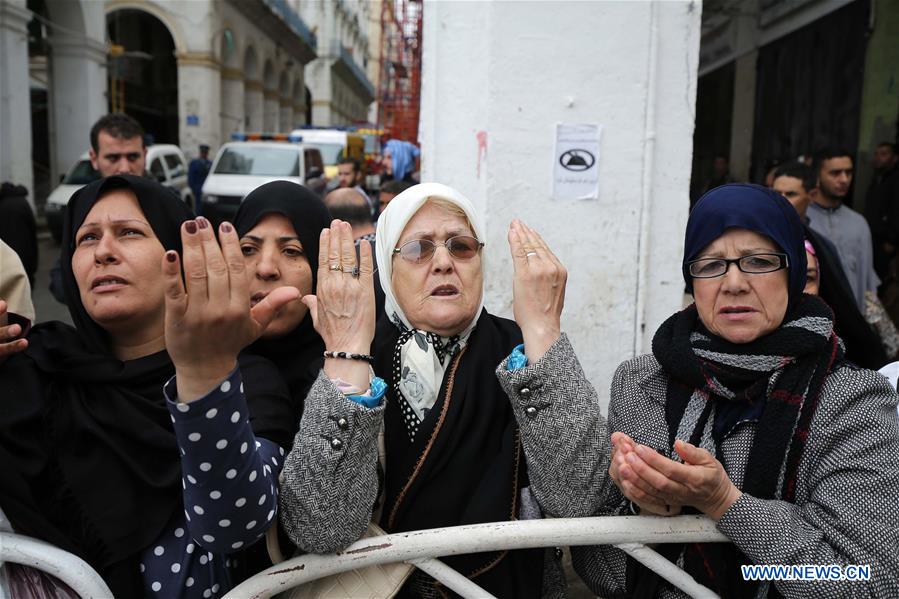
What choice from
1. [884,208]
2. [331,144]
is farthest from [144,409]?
[331,144]

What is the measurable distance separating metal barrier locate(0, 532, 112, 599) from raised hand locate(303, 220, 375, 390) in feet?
2.24

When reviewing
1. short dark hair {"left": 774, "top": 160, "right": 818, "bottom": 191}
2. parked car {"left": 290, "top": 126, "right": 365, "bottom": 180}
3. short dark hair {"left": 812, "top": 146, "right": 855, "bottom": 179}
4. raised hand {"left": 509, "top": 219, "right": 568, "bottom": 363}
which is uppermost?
parked car {"left": 290, "top": 126, "right": 365, "bottom": 180}

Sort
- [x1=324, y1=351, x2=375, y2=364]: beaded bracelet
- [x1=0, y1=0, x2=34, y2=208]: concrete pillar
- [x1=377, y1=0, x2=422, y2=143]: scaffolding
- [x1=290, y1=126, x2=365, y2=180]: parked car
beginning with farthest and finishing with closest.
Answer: [x1=377, y1=0, x2=422, y2=143]: scaffolding, [x1=290, y1=126, x2=365, y2=180]: parked car, [x1=0, y1=0, x2=34, y2=208]: concrete pillar, [x1=324, y1=351, x2=375, y2=364]: beaded bracelet

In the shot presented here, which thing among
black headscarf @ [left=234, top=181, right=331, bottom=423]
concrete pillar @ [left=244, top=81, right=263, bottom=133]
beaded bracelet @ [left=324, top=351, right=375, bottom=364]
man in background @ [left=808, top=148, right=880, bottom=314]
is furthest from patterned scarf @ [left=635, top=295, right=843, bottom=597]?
concrete pillar @ [left=244, top=81, right=263, bottom=133]

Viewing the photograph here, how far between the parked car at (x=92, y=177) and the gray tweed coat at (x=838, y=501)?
12.2m

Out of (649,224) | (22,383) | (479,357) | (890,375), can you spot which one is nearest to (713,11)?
(649,224)

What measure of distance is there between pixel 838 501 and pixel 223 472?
1341 millimetres

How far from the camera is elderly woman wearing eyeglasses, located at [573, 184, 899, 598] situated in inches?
63.4

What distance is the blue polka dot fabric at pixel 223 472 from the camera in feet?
4.64

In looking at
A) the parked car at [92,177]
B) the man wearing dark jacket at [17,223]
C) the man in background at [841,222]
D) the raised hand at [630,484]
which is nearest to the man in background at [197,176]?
the parked car at [92,177]

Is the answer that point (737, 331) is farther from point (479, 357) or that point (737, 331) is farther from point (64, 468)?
point (64, 468)

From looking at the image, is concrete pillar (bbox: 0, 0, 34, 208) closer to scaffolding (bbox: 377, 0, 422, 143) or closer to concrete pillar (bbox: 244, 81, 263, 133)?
scaffolding (bbox: 377, 0, 422, 143)

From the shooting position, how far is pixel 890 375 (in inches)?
90.5

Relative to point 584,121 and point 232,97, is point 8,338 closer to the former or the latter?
point 584,121
